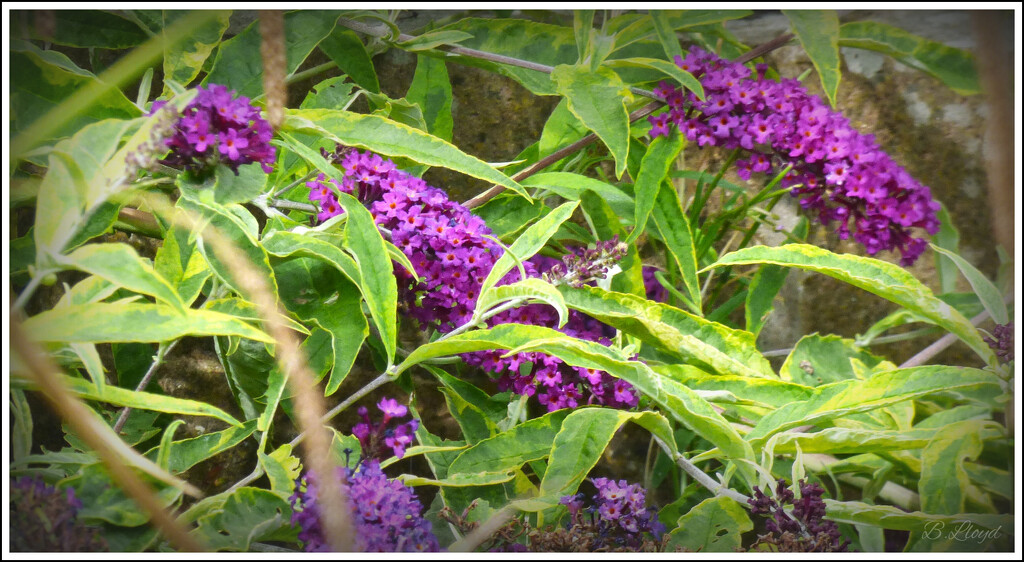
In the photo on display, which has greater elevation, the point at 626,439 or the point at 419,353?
the point at 419,353

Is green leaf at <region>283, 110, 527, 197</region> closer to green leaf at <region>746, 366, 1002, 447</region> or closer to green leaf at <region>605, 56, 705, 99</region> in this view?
green leaf at <region>605, 56, 705, 99</region>

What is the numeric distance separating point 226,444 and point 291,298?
0.15 meters

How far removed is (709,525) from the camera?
0.69m

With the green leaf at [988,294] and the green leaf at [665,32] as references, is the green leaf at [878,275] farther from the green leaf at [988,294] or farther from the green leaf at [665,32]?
the green leaf at [665,32]

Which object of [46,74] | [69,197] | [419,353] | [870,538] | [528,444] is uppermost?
[46,74]

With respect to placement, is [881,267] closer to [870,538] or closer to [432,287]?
[870,538]

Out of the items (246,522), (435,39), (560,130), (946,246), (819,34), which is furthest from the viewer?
(946,246)

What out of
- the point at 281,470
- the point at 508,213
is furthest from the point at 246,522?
the point at 508,213

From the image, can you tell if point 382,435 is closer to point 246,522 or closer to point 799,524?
point 246,522

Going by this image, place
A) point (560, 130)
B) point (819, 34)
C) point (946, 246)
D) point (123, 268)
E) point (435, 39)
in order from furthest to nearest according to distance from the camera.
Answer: point (946, 246) → point (560, 130) → point (435, 39) → point (819, 34) → point (123, 268)

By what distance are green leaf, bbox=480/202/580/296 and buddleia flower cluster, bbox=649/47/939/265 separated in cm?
23

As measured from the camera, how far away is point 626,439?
1.06 m

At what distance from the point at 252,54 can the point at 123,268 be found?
1.15ft

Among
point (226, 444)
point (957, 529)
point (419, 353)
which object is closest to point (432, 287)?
point (419, 353)
